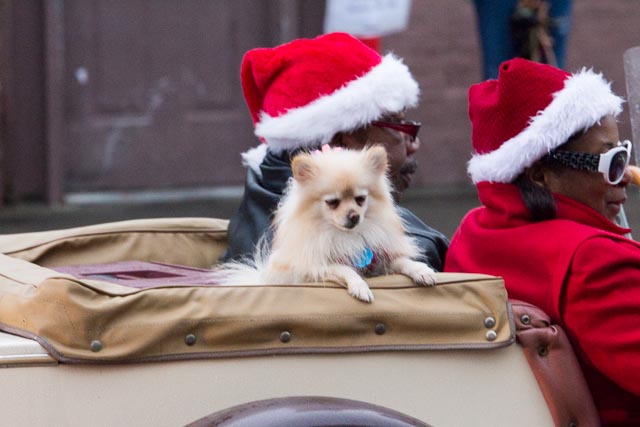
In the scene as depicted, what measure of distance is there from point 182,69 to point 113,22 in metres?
0.69

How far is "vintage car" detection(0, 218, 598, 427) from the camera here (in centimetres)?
249

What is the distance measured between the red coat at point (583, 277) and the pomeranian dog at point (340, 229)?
0.31 meters

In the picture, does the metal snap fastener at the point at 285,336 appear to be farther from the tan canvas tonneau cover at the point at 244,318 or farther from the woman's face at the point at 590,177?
the woman's face at the point at 590,177

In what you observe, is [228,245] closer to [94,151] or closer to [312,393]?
[312,393]

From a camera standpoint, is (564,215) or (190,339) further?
(564,215)

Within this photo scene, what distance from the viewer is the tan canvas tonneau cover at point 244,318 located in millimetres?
2504

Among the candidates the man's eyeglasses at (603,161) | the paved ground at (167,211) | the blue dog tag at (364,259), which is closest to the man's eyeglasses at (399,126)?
the man's eyeglasses at (603,161)

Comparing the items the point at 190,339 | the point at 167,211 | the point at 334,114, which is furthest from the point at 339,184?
the point at 167,211

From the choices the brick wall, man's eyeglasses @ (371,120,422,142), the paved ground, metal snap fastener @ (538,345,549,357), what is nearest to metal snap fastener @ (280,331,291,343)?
metal snap fastener @ (538,345,549,357)

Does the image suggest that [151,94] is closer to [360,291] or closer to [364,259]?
[364,259]

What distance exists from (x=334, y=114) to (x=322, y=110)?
0.04 m

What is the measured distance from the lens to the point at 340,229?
2779 mm

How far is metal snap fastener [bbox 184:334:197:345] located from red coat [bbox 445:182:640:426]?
0.90 m

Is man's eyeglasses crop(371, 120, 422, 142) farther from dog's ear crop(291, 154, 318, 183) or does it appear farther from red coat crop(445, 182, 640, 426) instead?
dog's ear crop(291, 154, 318, 183)
